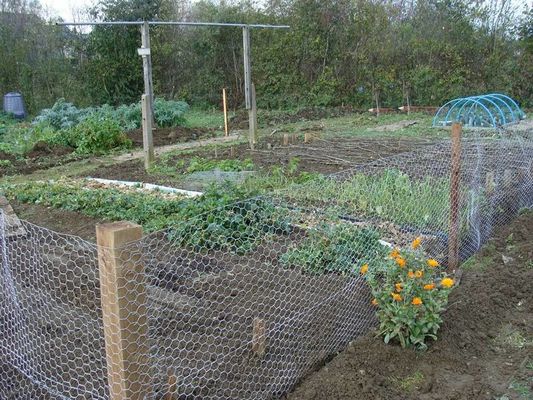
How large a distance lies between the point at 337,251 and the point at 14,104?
15912 millimetres

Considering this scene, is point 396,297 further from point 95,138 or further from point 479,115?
point 479,115

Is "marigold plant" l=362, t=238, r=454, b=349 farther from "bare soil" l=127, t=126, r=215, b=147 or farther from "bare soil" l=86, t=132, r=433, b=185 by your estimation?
"bare soil" l=127, t=126, r=215, b=147

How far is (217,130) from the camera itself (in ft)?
49.3

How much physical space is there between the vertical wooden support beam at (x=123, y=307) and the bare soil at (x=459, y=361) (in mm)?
1068

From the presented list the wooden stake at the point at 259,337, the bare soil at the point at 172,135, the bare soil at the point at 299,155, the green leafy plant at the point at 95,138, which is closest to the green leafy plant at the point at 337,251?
the wooden stake at the point at 259,337

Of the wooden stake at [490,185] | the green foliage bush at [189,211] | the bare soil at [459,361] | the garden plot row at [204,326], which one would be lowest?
the bare soil at [459,361]

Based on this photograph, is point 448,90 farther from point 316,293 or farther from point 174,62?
point 316,293

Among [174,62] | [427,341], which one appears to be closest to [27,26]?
[174,62]

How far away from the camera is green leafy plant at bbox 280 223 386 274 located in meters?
4.29

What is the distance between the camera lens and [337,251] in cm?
442

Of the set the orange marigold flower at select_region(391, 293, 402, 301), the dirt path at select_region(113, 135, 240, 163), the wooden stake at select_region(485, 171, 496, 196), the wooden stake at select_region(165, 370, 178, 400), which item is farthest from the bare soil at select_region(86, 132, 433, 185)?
the wooden stake at select_region(165, 370, 178, 400)

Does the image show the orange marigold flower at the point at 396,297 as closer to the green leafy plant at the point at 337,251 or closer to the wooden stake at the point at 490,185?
the green leafy plant at the point at 337,251

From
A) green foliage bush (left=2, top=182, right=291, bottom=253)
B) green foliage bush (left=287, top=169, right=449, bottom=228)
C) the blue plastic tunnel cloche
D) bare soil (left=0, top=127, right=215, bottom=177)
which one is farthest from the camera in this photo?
the blue plastic tunnel cloche

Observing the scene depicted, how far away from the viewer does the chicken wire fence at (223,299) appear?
2816mm
